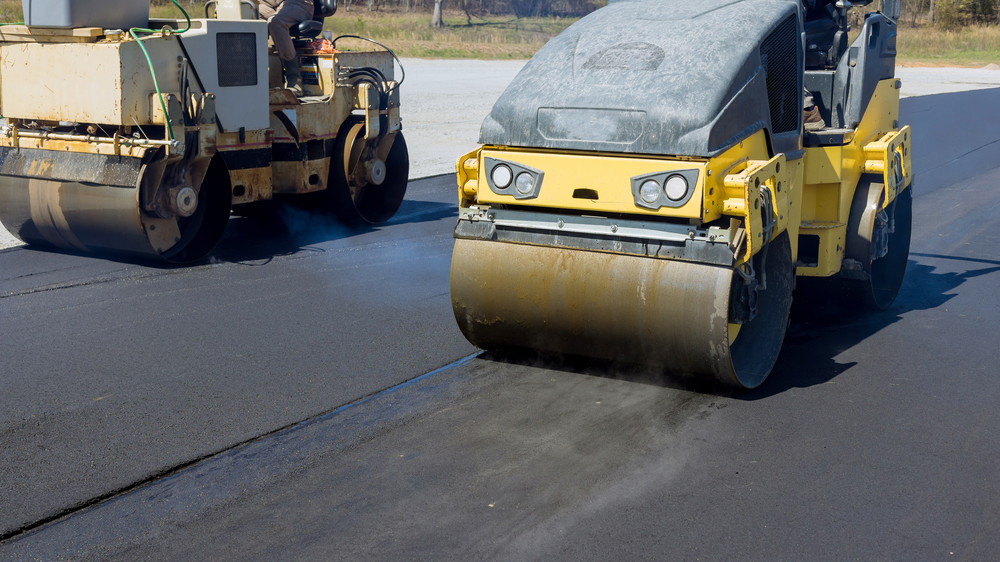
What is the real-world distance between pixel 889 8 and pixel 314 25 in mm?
5240

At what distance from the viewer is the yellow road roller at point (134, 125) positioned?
313 inches

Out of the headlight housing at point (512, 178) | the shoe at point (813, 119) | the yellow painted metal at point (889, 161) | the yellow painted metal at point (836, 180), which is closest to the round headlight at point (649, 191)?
the headlight housing at point (512, 178)

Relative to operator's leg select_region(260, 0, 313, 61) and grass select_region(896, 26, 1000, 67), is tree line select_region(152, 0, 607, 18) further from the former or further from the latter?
operator's leg select_region(260, 0, 313, 61)

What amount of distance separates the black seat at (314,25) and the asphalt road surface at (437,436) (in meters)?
3.23

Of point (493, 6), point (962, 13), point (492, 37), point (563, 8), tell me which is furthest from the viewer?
point (563, 8)

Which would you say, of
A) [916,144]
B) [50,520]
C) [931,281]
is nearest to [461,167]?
[50,520]

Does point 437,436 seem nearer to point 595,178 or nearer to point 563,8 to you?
point 595,178

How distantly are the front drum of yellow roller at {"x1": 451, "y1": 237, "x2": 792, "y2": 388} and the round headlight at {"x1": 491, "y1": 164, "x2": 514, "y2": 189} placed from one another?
0.31 metres

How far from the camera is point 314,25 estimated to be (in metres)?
10.1

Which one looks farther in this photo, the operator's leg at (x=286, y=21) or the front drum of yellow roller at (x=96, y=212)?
the operator's leg at (x=286, y=21)

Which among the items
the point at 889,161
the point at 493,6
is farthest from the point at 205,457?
the point at 493,6

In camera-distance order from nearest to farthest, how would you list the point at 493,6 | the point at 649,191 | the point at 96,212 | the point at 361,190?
the point at 649,191, the point at 96,212, the point at 361,190, the point at 493,6

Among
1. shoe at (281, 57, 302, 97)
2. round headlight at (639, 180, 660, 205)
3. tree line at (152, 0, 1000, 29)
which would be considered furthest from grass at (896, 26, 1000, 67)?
round headlight at (639, 180, 660, 205)

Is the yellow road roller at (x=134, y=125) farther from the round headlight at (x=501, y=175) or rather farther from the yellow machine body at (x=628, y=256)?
the round headlight at (x=501, y=175)
